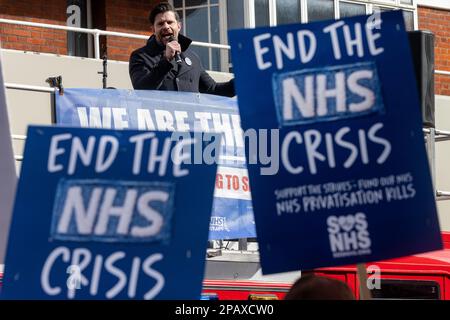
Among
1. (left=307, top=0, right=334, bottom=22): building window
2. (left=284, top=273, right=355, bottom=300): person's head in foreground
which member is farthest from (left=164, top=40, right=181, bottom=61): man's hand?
(left=307, top=0, right=334, bottom=22): building window

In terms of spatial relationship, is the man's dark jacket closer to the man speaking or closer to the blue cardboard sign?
the man speaking

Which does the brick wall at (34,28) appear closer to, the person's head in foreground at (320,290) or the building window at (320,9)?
the building window at (320,9)

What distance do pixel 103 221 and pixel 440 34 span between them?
14.0 meters

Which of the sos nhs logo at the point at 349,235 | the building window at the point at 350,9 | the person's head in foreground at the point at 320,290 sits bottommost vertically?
the person's head in foreground at the point at 320,290

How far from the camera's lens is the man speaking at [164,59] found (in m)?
11.1

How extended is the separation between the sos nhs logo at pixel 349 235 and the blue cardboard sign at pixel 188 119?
4.73m

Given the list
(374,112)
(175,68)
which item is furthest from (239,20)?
Answer: (374,112)

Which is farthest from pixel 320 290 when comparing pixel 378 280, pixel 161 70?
pixel 161 70

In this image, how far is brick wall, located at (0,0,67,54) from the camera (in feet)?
51.9

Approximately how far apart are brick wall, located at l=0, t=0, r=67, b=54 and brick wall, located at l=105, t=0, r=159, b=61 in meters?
0.59

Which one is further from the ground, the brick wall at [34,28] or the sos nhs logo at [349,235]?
the brick wall at [34,28]

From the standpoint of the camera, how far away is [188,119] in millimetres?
11375

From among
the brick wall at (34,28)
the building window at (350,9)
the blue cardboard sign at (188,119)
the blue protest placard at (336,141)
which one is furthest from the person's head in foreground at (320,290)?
the building window at (350,9)

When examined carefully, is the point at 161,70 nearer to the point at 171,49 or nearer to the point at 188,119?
the point at 171,49
